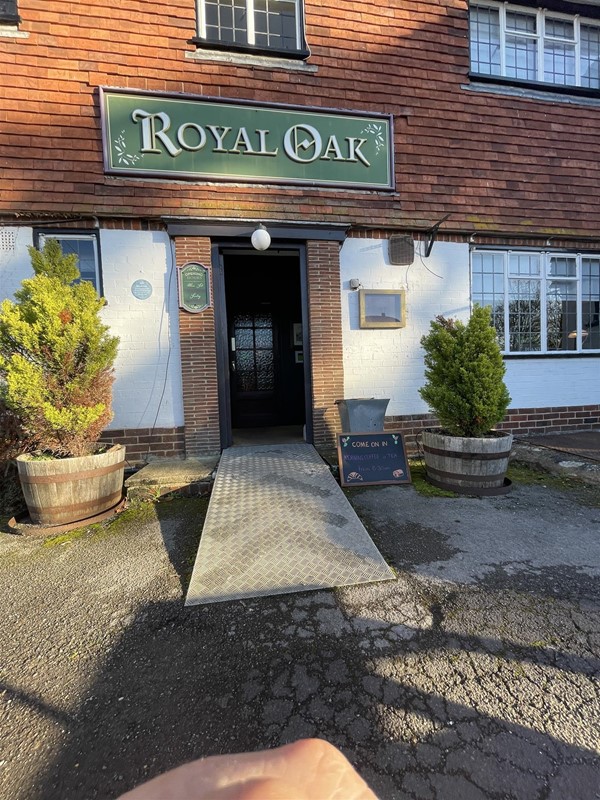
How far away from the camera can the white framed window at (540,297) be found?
6.55 m

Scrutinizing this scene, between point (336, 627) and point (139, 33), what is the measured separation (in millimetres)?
7008

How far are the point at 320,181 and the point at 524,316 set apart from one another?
3.96 metres

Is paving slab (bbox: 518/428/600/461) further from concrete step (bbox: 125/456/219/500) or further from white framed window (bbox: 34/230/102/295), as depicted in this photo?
white framed window (bbox: 34/230/102/295)

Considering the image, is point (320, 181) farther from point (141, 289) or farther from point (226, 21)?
point (141, 289)

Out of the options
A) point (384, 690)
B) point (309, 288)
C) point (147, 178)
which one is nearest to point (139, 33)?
point (147, 178)

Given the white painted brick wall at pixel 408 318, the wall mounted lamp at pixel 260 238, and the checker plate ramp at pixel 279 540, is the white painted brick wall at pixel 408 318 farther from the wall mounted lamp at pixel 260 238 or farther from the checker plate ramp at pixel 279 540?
the checker plate ramp at pixel 279 540

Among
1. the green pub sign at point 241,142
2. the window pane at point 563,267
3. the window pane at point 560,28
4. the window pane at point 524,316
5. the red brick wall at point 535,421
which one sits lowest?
the red brick wall at point 535,421

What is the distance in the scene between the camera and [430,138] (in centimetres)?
605

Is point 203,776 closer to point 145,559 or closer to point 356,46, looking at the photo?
point 145,559

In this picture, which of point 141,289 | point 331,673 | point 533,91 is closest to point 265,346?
point 141,289

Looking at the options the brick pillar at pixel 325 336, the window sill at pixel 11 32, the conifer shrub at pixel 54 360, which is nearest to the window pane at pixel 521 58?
the brick pillar at pixel 325 336

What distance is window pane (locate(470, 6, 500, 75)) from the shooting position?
635 centimetres

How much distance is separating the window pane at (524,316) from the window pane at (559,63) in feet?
11.0

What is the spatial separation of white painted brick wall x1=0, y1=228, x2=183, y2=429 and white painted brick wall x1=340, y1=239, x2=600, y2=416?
2467mm
